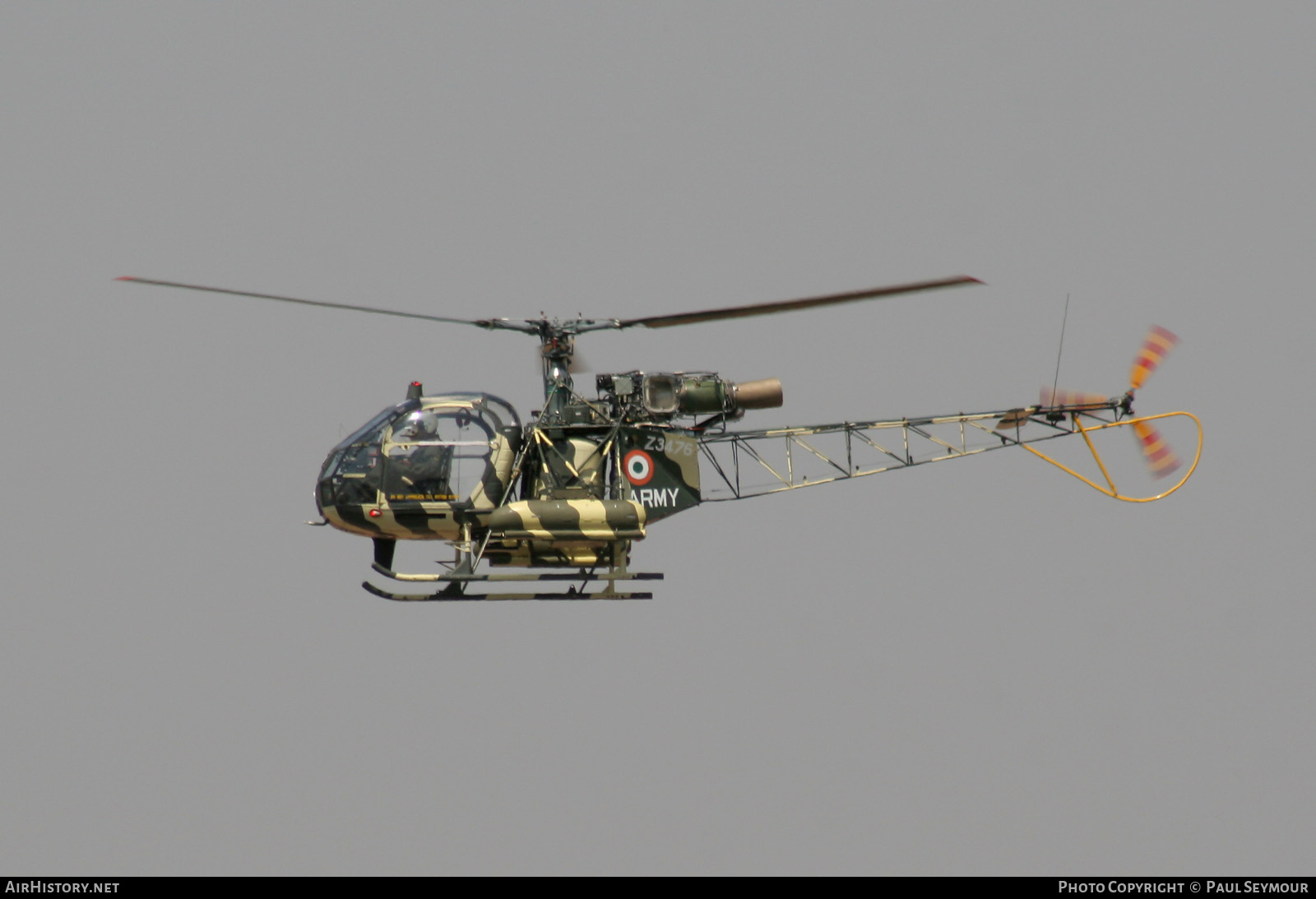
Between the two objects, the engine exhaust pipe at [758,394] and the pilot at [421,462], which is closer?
the pilot at [421,462]

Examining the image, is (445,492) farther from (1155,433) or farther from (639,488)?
(1155,433)

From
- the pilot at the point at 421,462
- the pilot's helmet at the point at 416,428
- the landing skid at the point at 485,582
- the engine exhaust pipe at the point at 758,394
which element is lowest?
the landing skid at the point at 485,582

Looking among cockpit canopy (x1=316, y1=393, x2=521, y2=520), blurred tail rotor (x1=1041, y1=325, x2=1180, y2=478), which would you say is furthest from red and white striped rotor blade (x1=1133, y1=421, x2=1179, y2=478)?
cockpit canopy (x1=316, y1=393, x2=521, y2=520)

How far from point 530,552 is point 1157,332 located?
908 cm

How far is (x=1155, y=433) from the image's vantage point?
1928 cm

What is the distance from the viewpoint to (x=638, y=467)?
59.2 ft

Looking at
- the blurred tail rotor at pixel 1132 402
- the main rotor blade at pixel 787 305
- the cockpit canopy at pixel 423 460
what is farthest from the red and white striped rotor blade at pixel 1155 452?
the cockpit canopy at pixel 423 460

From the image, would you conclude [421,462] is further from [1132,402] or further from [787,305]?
[1132,402]

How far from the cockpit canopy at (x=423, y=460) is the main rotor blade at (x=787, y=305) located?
2.20 metres

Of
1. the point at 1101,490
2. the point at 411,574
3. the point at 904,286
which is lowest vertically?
the point at 411,574

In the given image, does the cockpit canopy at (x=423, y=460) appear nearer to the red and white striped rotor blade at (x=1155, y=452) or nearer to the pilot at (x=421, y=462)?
the pilot at (x=421, y=462)

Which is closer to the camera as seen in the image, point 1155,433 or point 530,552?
point 530,552

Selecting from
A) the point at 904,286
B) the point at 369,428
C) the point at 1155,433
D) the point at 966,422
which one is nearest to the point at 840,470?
the point at 966,422

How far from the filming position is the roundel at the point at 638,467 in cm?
1802
